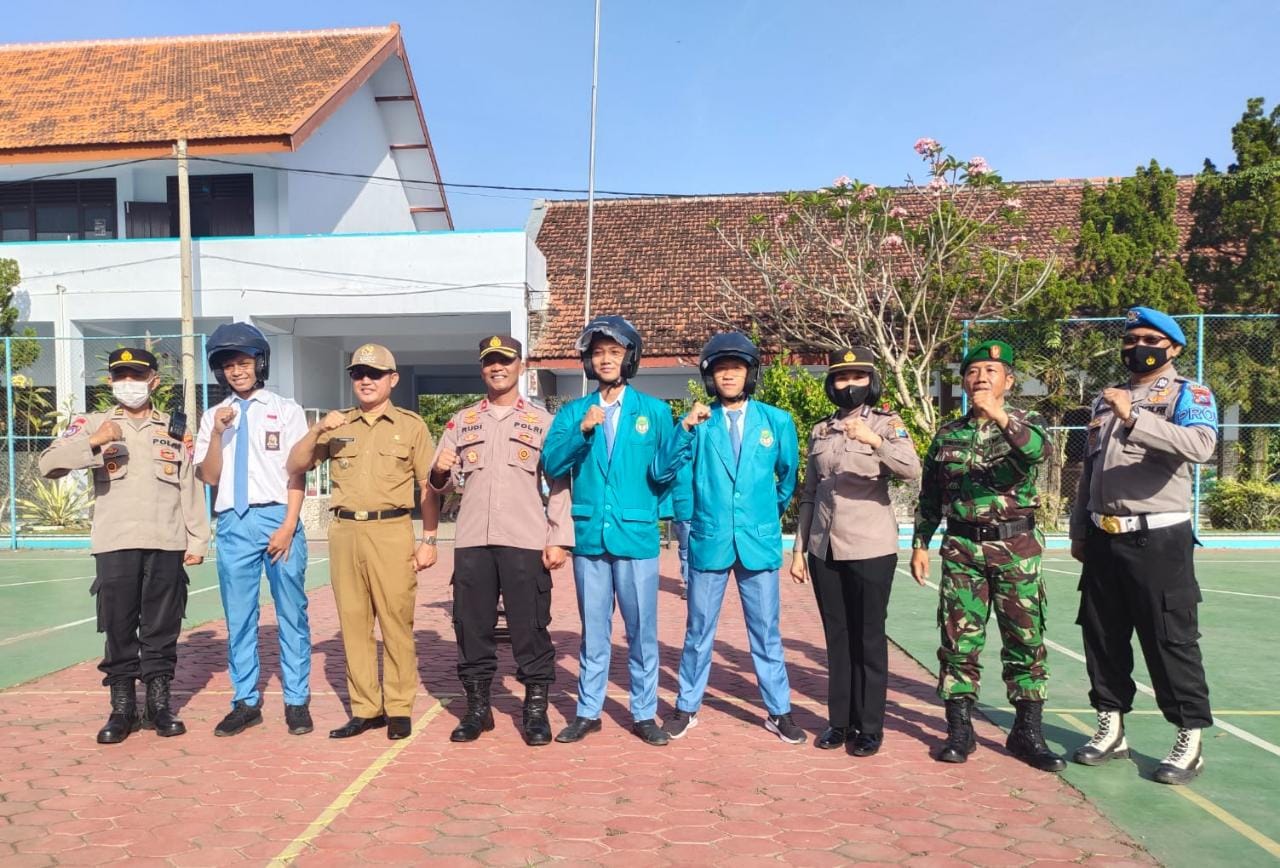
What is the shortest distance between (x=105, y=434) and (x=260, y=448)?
2.44ft

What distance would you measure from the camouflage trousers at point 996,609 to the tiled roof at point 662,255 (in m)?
12.8

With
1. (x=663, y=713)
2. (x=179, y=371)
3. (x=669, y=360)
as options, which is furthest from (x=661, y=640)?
(x=179, y=371)

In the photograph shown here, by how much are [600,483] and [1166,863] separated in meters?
2.88

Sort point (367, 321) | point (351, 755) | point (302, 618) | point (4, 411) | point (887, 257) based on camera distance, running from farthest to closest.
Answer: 1. point (367, 321)
2. point (4, 411)
3. point (887, 257)
4. point (302, 618)
5. point (351, 755)

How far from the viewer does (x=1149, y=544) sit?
448 cm

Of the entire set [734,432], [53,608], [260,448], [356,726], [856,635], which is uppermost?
[734,432]

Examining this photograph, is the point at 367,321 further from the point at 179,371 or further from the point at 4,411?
the point at 4,411

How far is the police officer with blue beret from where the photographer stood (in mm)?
4406

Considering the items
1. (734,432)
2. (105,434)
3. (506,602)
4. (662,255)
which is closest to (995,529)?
(734,432)

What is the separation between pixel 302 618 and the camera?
543cm

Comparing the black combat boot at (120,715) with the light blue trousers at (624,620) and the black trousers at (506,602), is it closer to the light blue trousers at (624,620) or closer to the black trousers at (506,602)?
the black trousers at (506,602)

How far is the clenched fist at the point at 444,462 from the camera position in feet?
16.8

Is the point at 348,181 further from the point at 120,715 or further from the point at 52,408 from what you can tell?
the point at 120,715

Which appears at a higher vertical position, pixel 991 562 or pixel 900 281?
pixel 900 281
